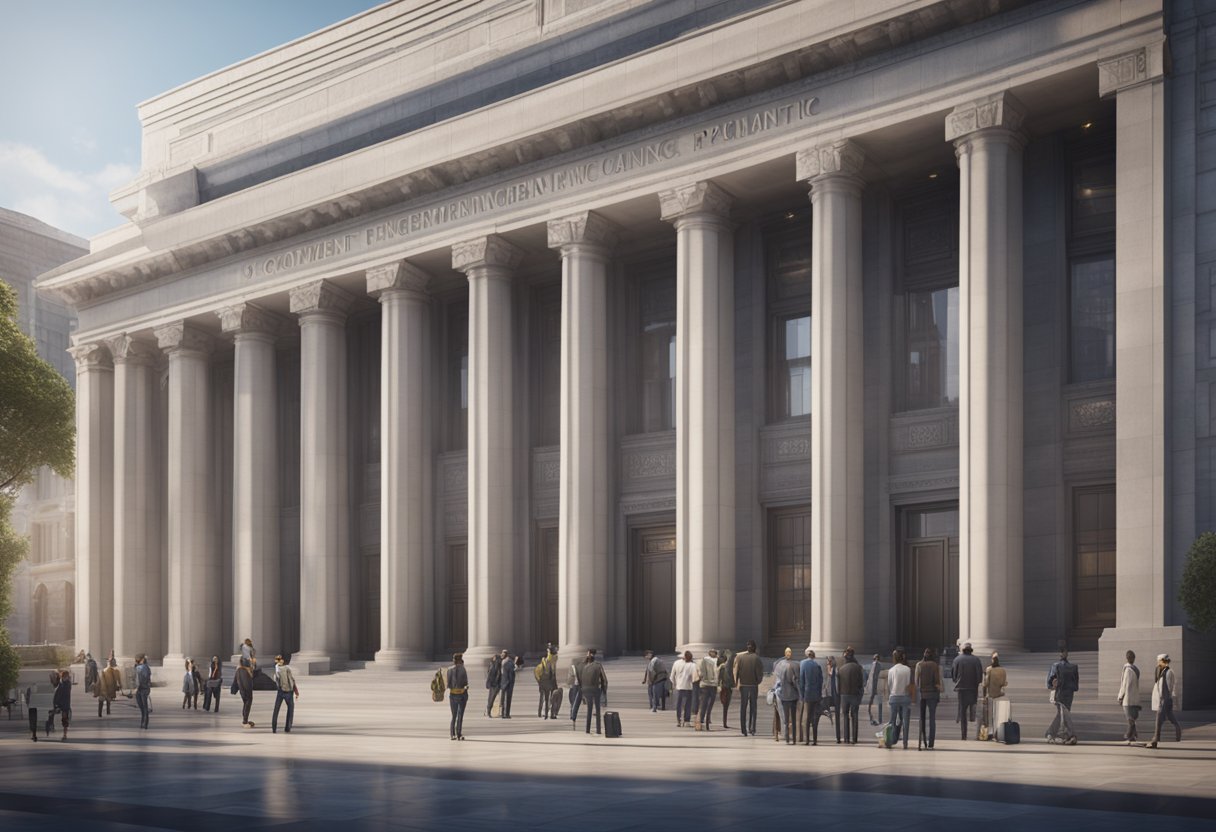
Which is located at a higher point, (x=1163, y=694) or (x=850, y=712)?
(x=1163, y=694)

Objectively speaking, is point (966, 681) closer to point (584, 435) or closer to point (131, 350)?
point (584, 435)

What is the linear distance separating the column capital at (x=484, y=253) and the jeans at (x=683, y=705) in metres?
16.4

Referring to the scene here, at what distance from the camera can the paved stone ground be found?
1417cm

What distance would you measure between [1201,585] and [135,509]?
3798cm

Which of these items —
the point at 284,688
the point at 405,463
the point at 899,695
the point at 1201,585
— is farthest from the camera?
the point at 405,463

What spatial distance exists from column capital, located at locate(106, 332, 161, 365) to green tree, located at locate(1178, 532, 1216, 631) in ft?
125

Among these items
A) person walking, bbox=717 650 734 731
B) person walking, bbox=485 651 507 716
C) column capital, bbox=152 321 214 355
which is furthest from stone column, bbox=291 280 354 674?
Answer: person walking, bbox=717 650 734 731

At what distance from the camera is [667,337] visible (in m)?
41.0

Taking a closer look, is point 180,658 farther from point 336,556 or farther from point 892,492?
point 892,492

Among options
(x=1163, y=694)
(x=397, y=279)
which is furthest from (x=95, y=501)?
(x=1163, y=694)

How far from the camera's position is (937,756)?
21.2 meters

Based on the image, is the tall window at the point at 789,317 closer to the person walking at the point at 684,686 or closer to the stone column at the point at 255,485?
the person walking at the point at 684,686

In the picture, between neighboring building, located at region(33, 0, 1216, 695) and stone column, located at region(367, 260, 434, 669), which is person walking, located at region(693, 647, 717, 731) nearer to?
neighboring building, located at region(33, 0, 1216, 695)

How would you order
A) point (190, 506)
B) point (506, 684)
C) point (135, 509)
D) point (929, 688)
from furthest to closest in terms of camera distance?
point (135, 509)
point (190, 506)
point (506, 684)
point (929, 688)
